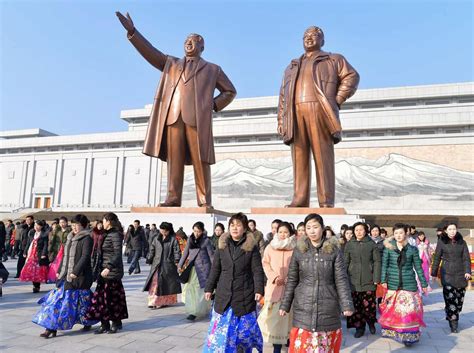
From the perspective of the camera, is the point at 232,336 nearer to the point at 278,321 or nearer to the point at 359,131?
the point at 278,321

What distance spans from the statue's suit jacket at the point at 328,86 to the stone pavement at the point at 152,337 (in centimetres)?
419

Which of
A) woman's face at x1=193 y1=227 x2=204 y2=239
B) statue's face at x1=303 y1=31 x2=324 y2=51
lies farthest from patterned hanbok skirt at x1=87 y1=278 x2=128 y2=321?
statue's face at x1=303 y1=31 x2=324 y2=51

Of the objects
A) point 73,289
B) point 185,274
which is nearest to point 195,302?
point 185,274

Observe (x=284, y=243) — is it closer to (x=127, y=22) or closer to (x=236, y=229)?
(x=236, y=229)

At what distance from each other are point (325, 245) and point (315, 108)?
18.7ft

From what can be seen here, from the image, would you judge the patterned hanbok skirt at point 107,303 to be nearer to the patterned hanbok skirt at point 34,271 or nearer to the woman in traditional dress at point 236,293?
the woman in traditional dress at point 236,293

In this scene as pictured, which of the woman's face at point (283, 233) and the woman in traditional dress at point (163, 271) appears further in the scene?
A: the woman in traditional dress at point (163, 271)

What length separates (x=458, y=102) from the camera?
1181 inches

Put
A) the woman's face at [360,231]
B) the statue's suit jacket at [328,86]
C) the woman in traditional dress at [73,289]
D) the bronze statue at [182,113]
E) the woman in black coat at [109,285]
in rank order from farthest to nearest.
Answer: the bronze statue at [182,113] → the statue's suit jacket at [328,86] → the woman's face at [360,231] → the woman in black coat at [109,285] → the woman in traditional dress at [73,289]

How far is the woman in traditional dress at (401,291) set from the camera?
13.5ft

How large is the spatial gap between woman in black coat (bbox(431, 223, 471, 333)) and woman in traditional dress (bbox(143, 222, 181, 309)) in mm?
3514

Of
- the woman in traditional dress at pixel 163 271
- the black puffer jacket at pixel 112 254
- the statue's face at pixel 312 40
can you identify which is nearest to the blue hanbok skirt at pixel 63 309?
the black puffer jacket at pixel 112 254

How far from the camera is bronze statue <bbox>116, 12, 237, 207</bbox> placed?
8.89m

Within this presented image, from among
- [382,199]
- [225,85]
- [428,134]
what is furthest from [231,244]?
[428,134]
